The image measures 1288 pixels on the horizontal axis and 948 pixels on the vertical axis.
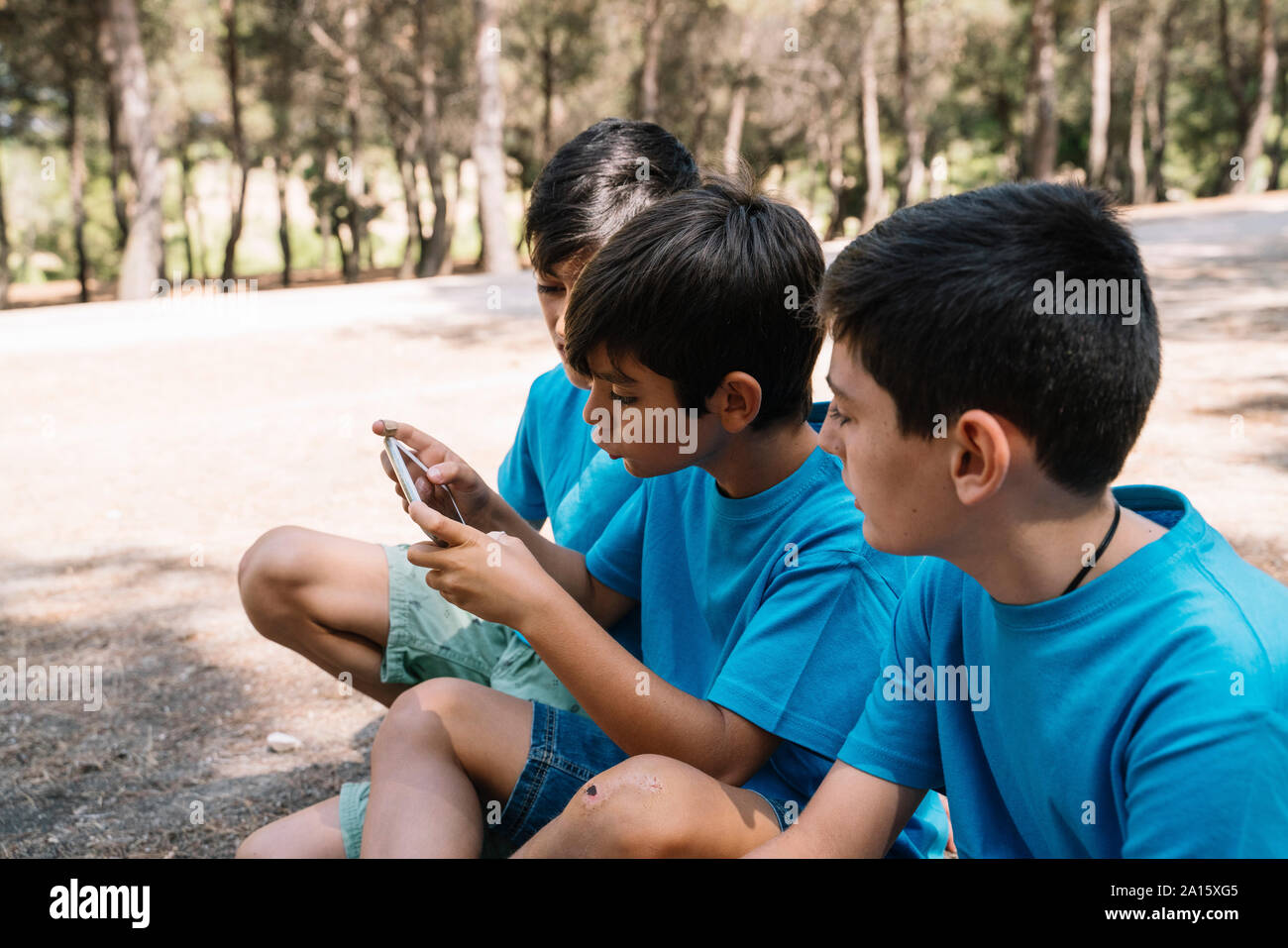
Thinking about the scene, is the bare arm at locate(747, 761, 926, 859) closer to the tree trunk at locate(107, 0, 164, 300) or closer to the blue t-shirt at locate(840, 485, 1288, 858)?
the blue t-shirt at locate(840, 485, 1288, 858)

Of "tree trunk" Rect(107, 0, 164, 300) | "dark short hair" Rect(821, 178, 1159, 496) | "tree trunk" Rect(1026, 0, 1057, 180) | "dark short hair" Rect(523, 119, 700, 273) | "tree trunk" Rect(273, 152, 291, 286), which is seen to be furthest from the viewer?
"tree trunk" Rect(273, 152, 291, 286)

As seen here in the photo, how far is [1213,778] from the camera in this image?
1.34 m

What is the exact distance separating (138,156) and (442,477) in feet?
54.9

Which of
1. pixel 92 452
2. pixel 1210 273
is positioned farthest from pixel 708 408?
pixel 1210 273

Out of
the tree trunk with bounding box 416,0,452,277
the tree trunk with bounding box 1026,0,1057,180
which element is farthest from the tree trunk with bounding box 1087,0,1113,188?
the tree trunk with bounding box 416,0,452,277

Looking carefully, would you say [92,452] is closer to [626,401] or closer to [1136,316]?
[626,401]

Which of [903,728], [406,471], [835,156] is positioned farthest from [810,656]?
[835,156]

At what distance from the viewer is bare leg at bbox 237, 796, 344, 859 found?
7.69ft

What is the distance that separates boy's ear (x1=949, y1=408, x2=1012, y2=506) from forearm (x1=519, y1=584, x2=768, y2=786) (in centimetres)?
64

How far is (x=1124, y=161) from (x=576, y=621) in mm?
42141

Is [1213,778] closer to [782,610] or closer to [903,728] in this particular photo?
[903,728]

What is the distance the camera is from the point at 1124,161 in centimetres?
3972

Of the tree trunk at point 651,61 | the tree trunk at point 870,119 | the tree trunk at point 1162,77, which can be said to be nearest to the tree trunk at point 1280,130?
the tree trunk at point 1162,77
